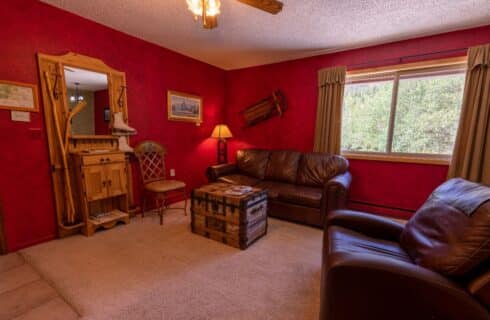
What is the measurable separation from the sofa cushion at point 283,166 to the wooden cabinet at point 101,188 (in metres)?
2.15

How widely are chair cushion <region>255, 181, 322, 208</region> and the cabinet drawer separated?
1.88 meters

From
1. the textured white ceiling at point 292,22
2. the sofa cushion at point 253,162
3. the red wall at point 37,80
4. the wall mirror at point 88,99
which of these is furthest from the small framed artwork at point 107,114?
the sofa cushion at point 253,162

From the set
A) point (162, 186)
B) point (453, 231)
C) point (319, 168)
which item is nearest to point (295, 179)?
point (319, 168)

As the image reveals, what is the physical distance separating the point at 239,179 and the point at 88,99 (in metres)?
2.25

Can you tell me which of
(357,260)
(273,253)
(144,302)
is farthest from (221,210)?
(357,260)

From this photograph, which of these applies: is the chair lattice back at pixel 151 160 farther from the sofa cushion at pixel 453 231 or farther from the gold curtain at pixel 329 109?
the sofa cushion at pixel 453 231

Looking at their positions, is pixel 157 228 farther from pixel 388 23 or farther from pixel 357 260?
pixel 388 23

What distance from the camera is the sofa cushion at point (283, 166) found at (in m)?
3.45

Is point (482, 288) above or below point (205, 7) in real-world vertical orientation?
below

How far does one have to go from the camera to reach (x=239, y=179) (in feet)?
11.3

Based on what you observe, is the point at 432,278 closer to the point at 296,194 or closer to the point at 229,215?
the point at 229,215

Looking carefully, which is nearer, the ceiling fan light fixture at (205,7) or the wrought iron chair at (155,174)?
the ceiling fan light fixture at (205,7)

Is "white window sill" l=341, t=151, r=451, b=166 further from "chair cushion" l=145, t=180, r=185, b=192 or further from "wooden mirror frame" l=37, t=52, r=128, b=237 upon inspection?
"wooden mirror frame" l=37, t=52, r=128, b=237

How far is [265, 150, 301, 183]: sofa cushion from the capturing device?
3.45 metres
